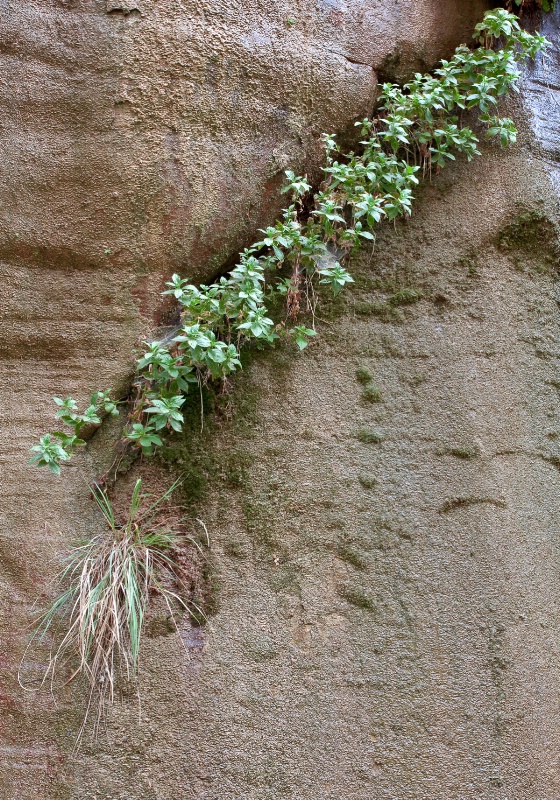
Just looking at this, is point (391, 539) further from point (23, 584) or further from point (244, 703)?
point (23, 584)

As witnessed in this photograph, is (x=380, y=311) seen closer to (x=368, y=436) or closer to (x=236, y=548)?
(x=368, y=436)

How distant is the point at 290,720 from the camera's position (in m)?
2.49

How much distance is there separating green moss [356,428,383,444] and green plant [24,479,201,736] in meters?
0.81

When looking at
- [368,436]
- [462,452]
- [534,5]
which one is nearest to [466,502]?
[462,452]

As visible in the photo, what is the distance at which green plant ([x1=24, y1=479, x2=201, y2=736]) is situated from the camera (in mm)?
2461

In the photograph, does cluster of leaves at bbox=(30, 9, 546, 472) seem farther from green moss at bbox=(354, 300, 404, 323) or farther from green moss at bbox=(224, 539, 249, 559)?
green moss at bbox=(224, 539, 249, 559)

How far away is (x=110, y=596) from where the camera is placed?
2492 mm

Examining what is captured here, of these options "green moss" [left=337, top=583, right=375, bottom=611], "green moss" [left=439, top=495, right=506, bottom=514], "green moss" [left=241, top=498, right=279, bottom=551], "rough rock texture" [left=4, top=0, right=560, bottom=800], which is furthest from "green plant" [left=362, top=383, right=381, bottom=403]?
"green moss" [left=337, top=583, right=375, bottom=611]

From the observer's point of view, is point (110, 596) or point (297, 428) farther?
point (297, 428)

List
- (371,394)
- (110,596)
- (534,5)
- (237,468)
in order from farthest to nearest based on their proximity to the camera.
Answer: (534,5) → (371,394) → (237,468) → (110,596)

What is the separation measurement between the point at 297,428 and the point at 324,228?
826 millimetres

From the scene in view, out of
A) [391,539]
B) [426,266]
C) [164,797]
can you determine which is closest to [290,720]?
[164,797]

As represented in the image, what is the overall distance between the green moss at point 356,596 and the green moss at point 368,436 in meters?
0.55

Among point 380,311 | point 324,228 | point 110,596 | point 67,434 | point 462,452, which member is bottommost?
point 110,596
